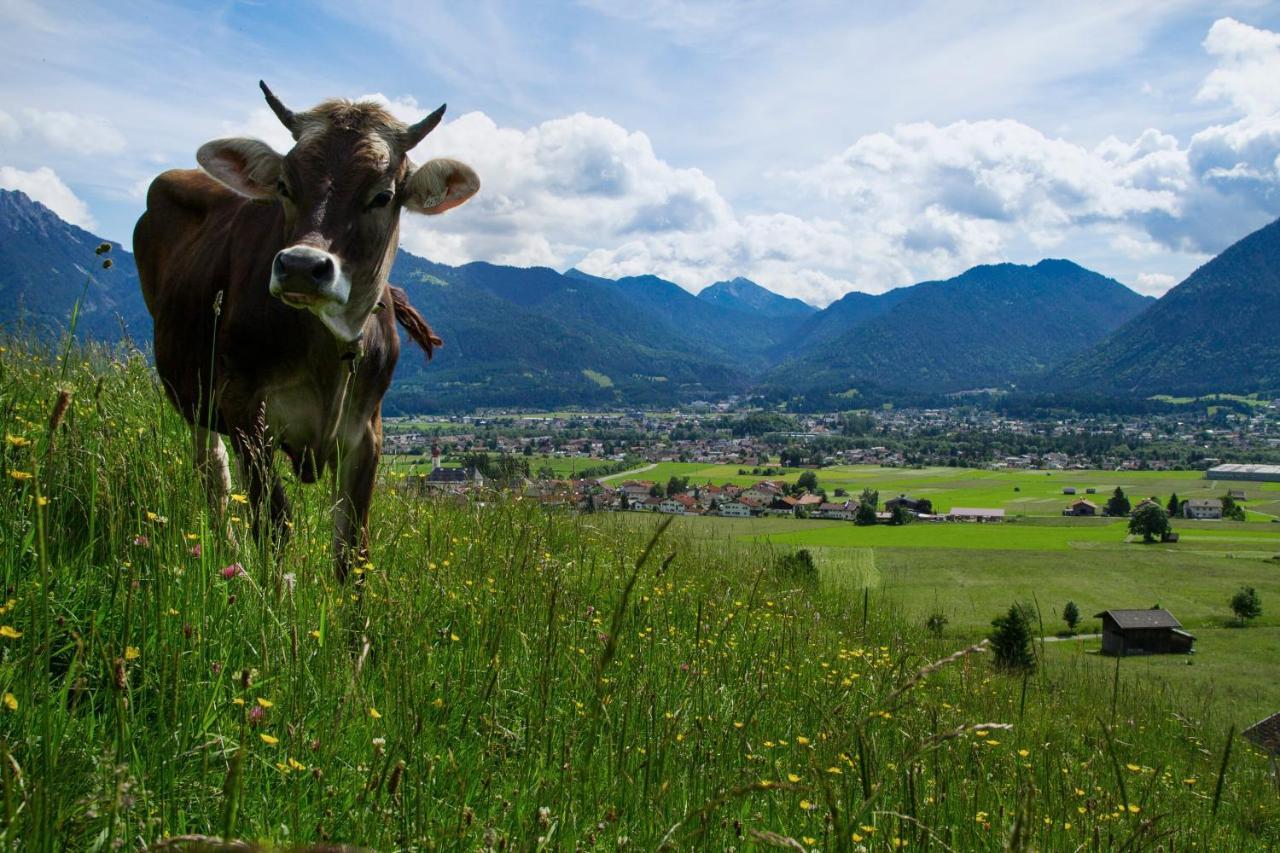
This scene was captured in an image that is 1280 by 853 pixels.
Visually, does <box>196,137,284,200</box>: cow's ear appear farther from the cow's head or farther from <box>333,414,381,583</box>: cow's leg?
<box>333,414,381,583</box>: cow's leg

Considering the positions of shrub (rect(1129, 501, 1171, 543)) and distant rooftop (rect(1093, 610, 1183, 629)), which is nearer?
distant rooftop (rect(1093, 610, 1183, 629))

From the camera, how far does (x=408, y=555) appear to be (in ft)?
18.8

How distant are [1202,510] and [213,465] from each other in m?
128

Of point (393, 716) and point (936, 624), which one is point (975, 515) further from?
point (393, 716)

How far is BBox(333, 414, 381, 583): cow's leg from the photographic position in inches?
205

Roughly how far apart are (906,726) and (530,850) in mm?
3490

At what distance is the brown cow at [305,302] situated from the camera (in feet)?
14.9

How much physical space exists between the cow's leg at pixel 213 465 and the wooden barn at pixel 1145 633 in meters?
51.0

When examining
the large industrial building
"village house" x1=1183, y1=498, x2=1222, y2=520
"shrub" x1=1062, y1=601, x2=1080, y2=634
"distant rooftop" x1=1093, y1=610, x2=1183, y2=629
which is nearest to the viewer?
"distant rooftop" x1=1093, y1=610, x2=1183, y2=629

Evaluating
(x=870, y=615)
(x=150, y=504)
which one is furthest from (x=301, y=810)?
(x=870, y=615)

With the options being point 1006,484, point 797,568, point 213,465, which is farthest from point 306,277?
point 1006,484

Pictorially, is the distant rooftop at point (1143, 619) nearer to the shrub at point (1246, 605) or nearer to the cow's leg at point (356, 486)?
the shrub at point (1246, 605)

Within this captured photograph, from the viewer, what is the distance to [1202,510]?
352ft

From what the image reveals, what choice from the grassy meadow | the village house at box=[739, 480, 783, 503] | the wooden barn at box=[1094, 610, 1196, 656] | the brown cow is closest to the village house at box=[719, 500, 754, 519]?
the village house at box=[739, 480, 783, 503]
